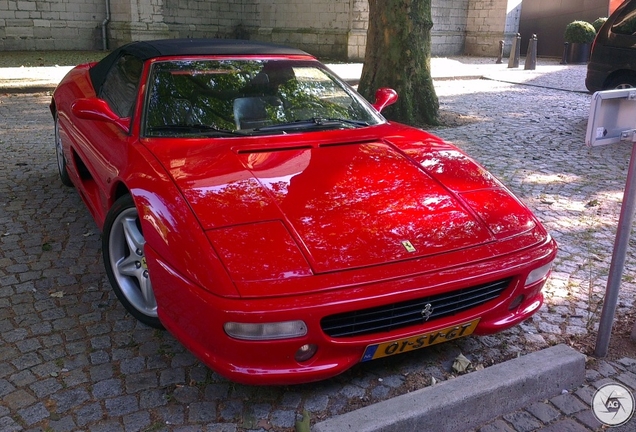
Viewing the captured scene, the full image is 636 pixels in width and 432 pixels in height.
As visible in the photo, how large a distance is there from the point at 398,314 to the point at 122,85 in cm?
261

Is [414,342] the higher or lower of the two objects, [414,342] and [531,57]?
the lower

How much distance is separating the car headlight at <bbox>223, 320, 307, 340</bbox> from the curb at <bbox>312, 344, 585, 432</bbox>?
1.22 ft

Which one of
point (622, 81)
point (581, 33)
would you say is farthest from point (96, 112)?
point (581, 33)

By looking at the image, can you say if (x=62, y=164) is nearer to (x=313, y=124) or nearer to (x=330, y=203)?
(x=313, y=124)

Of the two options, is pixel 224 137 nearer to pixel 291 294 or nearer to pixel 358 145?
pixel 358 145

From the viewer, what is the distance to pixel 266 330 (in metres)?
2.27

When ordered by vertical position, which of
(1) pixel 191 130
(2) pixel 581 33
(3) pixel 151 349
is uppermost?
(2) pixel 581 33

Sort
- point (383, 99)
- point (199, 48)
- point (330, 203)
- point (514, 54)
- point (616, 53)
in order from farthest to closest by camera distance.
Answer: point (514, 54)
point (616, 53)
point (383, 99)
point (199, 48)
point (330, 203)

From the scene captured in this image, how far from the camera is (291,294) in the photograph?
228cm

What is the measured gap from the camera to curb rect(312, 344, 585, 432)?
2333 millimetres

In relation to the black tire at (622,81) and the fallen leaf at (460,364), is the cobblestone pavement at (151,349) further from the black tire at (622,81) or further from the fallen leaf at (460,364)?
the black tire at (622,81)

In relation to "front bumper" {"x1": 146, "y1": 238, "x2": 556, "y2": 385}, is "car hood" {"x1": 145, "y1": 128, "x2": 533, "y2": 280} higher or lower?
higher

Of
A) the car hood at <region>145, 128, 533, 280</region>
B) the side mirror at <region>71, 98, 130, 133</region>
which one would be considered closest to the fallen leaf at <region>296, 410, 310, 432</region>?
the car hood at <region>145, 128, 533, 280</region>

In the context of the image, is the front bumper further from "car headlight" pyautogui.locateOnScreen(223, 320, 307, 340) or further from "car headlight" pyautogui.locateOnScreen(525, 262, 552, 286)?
"car headlight" pyautogui.locateOnScreen(525, 262, 552, 286)
